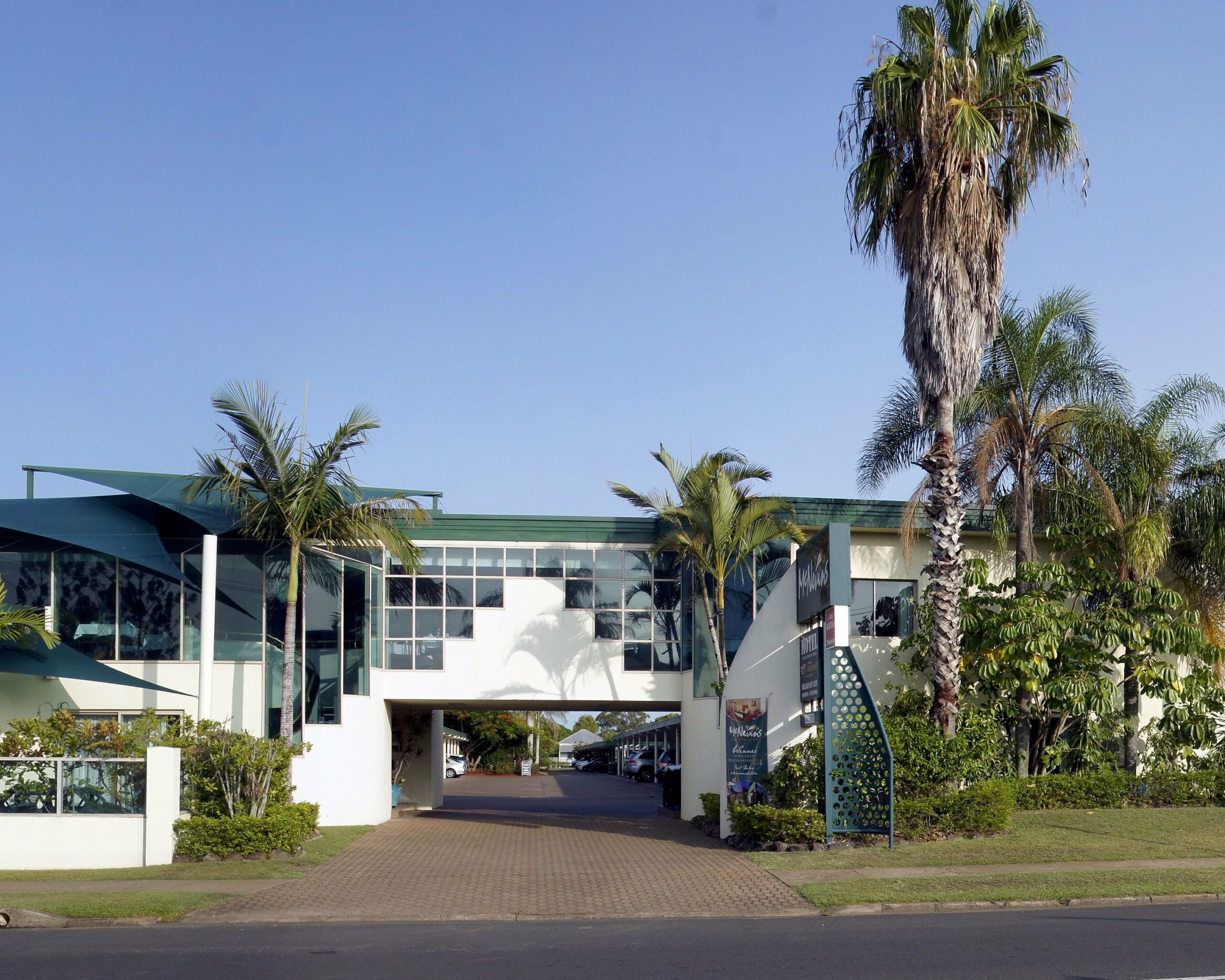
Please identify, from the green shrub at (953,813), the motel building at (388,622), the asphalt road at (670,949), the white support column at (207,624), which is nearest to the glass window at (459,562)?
the motel building at (388,622)

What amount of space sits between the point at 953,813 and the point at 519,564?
424 inches

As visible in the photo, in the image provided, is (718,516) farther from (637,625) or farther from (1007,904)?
(1007,904)

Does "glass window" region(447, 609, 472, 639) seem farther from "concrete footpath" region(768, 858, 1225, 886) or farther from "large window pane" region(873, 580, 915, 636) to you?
"concrete footpath" region(768, 858, 1225, 886)

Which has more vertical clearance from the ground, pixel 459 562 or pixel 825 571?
pixel 459 562

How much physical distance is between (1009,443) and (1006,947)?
13.3m

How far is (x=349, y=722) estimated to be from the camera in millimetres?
22469

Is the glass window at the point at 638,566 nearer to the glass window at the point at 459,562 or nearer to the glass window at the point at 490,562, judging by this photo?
the glass window at the point at 490,562

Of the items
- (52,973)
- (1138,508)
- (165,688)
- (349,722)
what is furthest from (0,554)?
(1138,508)

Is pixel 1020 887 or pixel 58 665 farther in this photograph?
pixel 58 665

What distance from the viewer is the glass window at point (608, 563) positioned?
81.0 feet

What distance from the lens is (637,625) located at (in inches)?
968

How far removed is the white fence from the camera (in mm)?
16234

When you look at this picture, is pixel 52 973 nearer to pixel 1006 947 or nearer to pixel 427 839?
pixel 1006 947

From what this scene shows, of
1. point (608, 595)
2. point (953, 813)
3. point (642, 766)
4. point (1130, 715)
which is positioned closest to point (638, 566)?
point (608, 595)
